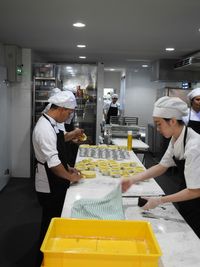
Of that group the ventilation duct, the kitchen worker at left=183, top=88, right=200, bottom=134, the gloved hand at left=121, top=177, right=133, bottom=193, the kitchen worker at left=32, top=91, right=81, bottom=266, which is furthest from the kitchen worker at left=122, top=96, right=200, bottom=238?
the ventilation duct

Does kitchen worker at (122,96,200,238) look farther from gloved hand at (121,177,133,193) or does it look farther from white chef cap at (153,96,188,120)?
gloved hand at (121,177,133,193)

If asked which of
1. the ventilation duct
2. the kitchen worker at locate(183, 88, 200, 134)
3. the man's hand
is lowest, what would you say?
the man's hand

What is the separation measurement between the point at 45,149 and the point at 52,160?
10 cm

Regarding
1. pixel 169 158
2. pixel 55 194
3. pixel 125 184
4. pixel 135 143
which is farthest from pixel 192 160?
pixel 135 143

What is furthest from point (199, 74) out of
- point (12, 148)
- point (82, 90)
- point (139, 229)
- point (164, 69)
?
point (139, 229)

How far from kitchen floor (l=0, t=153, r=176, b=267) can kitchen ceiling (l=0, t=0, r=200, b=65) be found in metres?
2.43

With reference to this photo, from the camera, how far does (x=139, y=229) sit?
4.07 feet

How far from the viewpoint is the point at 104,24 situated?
3604 mm

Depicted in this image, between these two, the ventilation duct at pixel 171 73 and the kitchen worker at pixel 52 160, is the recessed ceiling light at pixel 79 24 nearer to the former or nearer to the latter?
the kitchen worker at pixel 52 160

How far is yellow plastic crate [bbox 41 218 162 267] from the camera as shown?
98 centimetres

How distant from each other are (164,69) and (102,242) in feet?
19.6

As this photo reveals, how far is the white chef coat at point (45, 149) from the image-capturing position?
7.85ft

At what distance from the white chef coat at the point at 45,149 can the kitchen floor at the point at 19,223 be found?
902mm

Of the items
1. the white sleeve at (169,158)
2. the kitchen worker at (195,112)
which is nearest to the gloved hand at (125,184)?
the white sleeve at (169,158)
